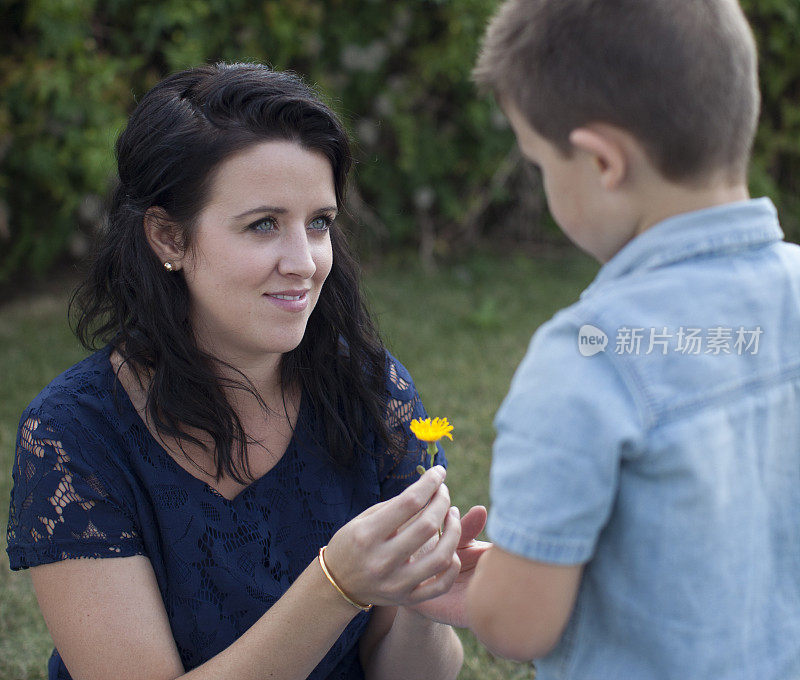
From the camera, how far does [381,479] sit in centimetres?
197

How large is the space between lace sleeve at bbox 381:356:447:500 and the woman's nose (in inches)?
15.2

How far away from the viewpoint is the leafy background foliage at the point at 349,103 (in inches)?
177

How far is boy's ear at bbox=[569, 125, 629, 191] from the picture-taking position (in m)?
0.96

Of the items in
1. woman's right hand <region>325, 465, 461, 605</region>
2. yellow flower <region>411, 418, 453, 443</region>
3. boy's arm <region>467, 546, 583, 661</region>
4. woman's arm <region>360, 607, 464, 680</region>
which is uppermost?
yellow flower <region>411, 418, 453, 443</region>

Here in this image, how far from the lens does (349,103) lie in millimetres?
5371

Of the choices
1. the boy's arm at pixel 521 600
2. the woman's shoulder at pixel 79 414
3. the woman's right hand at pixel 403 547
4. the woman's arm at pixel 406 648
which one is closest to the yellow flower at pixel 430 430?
the woman's right hand at pixel 403 547

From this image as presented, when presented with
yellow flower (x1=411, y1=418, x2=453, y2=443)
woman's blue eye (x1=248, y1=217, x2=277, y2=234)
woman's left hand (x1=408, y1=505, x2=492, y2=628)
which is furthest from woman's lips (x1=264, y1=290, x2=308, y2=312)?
woman's left hand (x1=408, y1=505, x2=492, y2=628)

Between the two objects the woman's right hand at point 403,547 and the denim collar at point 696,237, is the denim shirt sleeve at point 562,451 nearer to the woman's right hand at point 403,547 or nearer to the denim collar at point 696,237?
the denim collar at point 696,237

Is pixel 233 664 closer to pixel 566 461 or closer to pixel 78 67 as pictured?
pixel 566 461

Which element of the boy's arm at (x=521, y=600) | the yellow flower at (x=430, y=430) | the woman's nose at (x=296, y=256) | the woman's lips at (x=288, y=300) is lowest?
the boy's arm at (x=521, y=600)

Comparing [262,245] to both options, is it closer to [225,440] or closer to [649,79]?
[225,440]

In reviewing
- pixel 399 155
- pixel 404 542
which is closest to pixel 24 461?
pixel 404 542

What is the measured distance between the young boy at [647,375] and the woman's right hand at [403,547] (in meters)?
0.29

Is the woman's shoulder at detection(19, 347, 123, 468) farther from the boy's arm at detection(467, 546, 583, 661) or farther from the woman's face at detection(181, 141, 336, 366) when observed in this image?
the boy's arm at detection(467, 546, 583, 661)
